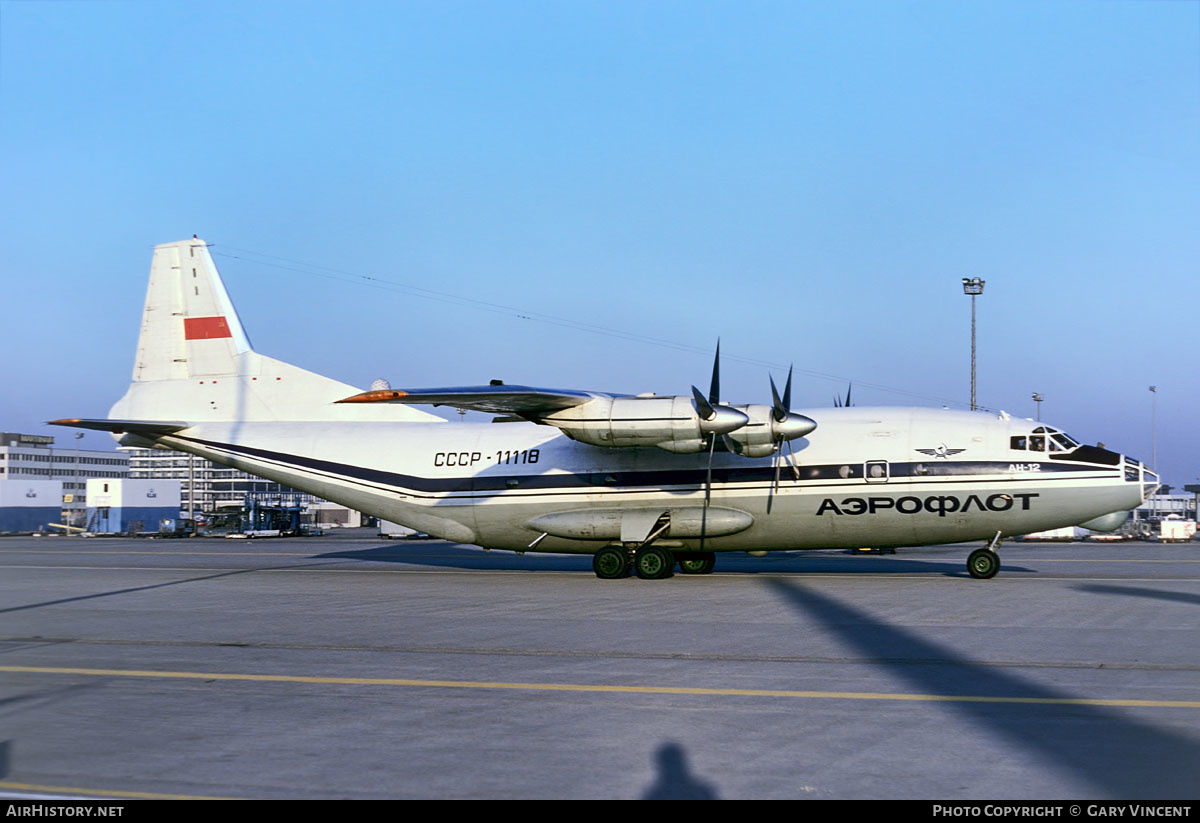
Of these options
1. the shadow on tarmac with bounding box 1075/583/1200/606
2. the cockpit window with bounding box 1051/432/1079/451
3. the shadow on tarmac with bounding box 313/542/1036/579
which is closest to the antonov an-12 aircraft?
the cockpit window with bounding box 1051/432/1079/451

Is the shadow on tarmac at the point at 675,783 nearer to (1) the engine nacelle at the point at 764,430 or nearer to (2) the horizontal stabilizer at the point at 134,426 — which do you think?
(1) the engine nacelle at the point at 764,430

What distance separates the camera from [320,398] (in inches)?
1164

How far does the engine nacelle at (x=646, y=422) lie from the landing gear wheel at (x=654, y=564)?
317 centimetres

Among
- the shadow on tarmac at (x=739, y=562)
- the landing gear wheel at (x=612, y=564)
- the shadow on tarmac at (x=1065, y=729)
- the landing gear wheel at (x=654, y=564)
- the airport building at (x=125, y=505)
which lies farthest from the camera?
the airport building at (x=125, y=505)

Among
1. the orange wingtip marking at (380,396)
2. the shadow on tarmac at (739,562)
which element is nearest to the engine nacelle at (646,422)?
the orange wingtip marking at (380,396)

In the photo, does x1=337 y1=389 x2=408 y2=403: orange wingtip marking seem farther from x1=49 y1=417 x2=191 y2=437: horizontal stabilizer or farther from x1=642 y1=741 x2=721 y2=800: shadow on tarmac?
x1=642 y1=741 x2=721 y2=800: shadow on tarmac

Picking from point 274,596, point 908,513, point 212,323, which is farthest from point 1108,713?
point 212,323

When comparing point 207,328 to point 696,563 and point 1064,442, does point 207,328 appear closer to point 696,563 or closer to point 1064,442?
point 696,563

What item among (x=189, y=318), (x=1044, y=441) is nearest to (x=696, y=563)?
(x=1044, y=441)

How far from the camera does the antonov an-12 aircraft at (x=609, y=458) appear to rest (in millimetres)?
23719

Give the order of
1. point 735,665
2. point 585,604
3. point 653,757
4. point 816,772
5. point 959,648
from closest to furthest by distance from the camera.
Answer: point 816,772 → point 653,757 → point 735,665 → point 959,648 → point 585,604

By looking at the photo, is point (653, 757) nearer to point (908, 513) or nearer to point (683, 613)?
point (683, 613)
